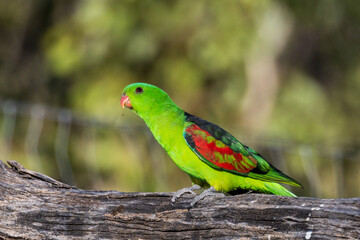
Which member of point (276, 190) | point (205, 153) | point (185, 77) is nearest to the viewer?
point (205, 153)

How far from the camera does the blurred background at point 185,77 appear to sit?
9289 mm

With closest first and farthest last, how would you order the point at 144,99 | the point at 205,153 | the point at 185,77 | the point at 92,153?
the point at 205,153 → the point at 144,99 → the point at 92,153 → the point at 185,77

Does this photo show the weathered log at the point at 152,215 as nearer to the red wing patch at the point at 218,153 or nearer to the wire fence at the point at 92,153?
the red wing patch at the point at 218,153

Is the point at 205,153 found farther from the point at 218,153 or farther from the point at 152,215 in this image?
the point at 152,215

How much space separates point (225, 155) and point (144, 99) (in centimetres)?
67

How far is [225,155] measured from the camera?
10.00 feet

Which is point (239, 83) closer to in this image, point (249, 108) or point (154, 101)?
point (249, 108)

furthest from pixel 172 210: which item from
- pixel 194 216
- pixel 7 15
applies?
pixel 7 15

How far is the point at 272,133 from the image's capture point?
9.62m

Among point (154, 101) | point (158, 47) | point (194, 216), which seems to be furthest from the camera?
point (158, 47)

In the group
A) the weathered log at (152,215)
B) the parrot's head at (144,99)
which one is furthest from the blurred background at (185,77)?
the weathered log at (152,215)

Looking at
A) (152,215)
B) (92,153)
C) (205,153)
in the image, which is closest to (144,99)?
(205,153)

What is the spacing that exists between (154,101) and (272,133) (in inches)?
263

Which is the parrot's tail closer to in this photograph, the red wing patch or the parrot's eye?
the red wing patch
